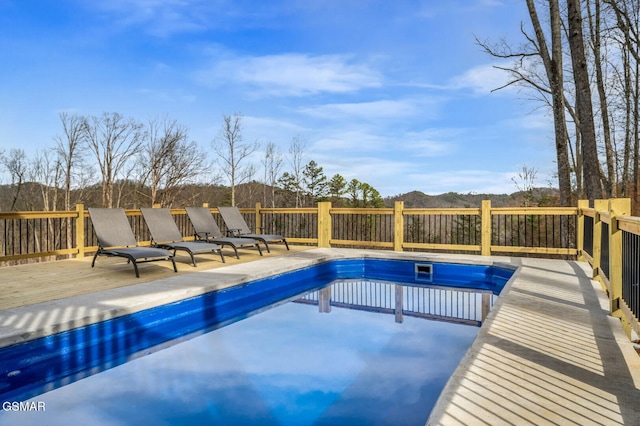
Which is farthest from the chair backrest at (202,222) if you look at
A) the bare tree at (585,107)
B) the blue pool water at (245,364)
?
the bare tree at (585,107)

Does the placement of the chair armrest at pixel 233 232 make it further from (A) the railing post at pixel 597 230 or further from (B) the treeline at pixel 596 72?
(B) the treeline at pixel 596 72

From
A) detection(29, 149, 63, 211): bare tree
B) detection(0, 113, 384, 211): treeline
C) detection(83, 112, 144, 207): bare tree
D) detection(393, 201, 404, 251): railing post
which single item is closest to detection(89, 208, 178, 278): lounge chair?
detection(393, 201, 404, 251): railing post

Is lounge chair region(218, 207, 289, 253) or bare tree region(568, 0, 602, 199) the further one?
lounge chair region(218, 207, 289, 253)

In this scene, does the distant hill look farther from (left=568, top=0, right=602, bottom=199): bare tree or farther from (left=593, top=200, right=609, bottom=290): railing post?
(left=593, top=200, right=609, bottom=290): railing post

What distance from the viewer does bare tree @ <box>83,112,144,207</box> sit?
889 inches

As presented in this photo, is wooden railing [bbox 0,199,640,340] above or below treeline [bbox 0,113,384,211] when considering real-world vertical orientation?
below

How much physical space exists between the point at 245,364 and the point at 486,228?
5833 millimetres

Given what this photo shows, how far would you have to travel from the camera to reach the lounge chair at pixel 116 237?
5.45 m

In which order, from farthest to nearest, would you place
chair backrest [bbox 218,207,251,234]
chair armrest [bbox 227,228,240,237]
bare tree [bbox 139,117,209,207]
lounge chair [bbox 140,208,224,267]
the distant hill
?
bare tree [bbox 139,117,209,207], the distant hill, chair backrest [bbox 218,207,251,234], chair armrest [bbox 227,228,240,237], lounge chair [bbox 140,208,224,267]

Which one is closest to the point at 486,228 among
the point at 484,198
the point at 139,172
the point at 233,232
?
the point at 233,232

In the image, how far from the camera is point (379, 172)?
19203mm

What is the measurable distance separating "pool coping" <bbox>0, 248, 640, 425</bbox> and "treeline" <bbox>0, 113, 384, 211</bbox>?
52.7ft

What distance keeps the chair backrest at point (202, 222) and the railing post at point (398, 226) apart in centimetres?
358

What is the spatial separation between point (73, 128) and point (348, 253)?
21089 mm
